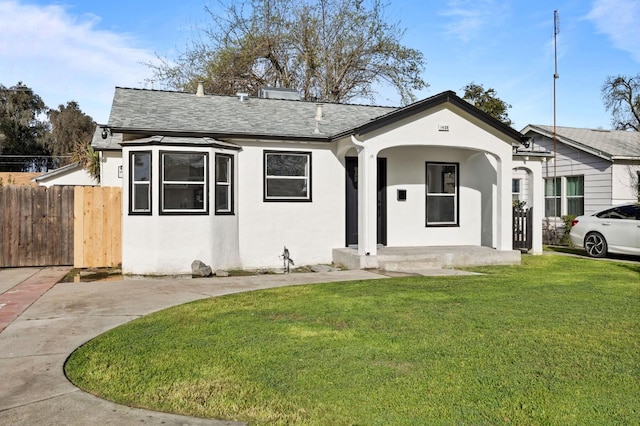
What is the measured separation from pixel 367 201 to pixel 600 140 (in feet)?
39.4

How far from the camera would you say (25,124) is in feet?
156

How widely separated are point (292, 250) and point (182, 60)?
17742 millimetres

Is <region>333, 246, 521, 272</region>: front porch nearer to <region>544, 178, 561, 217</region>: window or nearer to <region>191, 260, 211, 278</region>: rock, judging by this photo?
<region>191, 260, 211, 278</region>: rock

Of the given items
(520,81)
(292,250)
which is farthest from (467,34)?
(292,250)

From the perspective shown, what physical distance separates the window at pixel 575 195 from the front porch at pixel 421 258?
281 inches

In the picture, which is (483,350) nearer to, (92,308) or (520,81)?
(92,308)

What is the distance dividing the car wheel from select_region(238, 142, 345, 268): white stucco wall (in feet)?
23.7

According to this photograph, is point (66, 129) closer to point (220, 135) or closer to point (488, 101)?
point (488, 101)

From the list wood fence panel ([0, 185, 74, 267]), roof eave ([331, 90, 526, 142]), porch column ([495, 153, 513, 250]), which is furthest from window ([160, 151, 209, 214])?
porch column ([495, 153, 513, 250])

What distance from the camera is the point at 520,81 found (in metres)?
19.8

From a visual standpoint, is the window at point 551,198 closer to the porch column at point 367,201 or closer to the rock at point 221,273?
the porch column at point 367,201

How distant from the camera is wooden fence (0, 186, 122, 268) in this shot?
1122 cm

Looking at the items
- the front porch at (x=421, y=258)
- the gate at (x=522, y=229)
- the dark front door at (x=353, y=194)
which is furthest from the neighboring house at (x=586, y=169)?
the dark front door at (x=353, y=194)

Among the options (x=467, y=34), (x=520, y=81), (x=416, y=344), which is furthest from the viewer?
(x=520, y=81)
